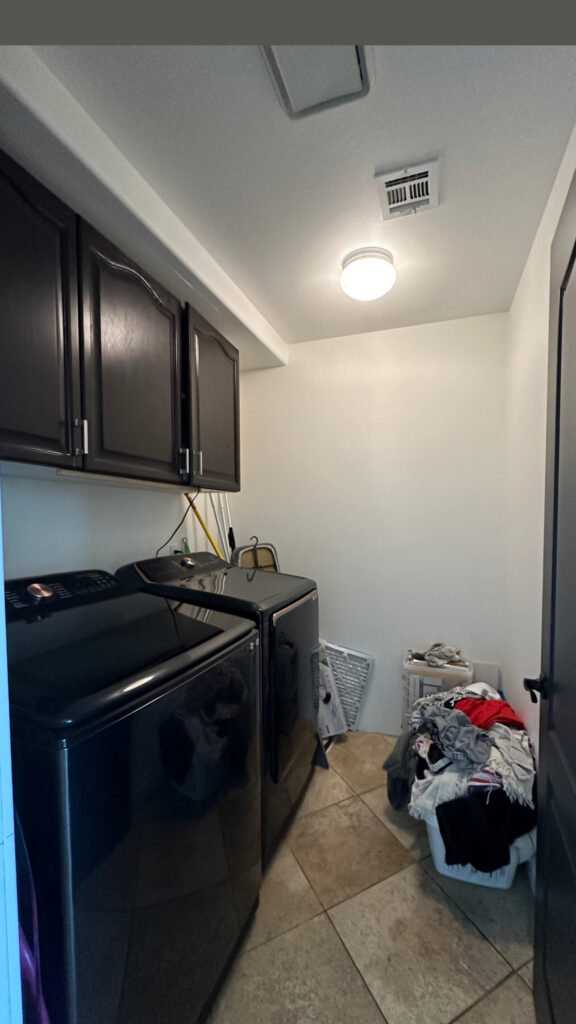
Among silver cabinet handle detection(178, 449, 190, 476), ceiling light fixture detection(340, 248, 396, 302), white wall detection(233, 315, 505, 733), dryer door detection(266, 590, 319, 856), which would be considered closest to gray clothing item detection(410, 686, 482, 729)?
white wall detection(233, 315, 505, 733)

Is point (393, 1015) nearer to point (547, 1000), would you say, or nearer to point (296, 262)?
point (547, 1000)

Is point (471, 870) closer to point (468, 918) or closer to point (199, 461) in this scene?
point (468, 918)

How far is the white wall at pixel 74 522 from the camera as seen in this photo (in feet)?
4.43

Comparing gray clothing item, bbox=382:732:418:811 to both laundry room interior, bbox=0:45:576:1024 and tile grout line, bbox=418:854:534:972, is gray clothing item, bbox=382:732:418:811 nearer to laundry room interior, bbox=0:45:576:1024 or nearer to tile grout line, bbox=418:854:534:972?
laundry room interior, bbox=0:45:576:1024

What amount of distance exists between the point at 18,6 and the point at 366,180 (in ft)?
3.30

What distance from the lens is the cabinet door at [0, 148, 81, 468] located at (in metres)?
0.96

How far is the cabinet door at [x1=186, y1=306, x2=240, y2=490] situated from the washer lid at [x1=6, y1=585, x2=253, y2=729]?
2.46 ft

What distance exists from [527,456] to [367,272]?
109cm

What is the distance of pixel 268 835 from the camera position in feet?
4.96

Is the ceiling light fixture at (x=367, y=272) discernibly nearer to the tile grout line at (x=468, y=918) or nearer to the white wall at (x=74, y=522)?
the white wall at (x=74, y=522)

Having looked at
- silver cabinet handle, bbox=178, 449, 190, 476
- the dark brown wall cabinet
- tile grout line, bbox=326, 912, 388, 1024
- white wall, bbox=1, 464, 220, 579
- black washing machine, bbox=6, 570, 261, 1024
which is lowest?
tile grout line, bbox=326, 912, 388, 1024

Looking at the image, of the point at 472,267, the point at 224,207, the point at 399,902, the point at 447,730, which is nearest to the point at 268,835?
the point at 399,902

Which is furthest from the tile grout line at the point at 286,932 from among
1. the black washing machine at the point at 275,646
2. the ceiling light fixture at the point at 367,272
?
the ceiling light fixture at the point at 367,272

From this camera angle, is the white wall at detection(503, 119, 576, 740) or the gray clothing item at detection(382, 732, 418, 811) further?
the gray clothing item at detection(382, 732, 418, 811)
